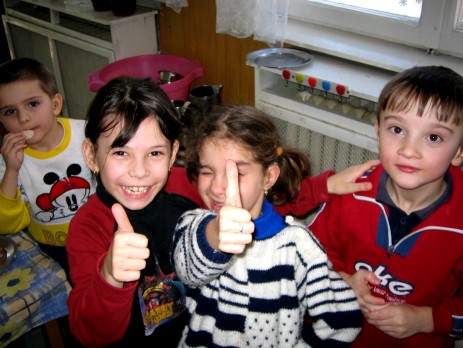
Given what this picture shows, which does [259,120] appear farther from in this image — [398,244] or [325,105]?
[325,105]

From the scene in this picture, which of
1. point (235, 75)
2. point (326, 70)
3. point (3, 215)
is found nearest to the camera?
point (3, 215)

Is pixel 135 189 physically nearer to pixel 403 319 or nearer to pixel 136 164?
pixel 136 164

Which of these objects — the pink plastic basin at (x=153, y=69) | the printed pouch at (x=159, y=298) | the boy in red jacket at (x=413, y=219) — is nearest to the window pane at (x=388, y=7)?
the pink plastic basin at (x=153, y=69)

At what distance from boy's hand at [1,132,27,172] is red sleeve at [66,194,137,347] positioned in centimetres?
42

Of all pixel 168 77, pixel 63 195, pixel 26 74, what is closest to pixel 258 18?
pixel 168 77

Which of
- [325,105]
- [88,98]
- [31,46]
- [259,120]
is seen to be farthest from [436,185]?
[31,46]

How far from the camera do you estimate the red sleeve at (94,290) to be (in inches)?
31.9

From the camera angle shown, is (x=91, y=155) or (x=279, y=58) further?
(x=279, y=58)

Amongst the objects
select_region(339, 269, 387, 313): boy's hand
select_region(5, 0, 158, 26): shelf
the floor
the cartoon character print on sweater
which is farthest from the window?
the floor

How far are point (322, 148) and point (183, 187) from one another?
2.50 feet

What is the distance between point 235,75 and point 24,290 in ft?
4.82

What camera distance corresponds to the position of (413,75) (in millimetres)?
974

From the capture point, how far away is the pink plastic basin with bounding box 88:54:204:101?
1979mm

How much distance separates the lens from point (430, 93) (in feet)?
3.01
